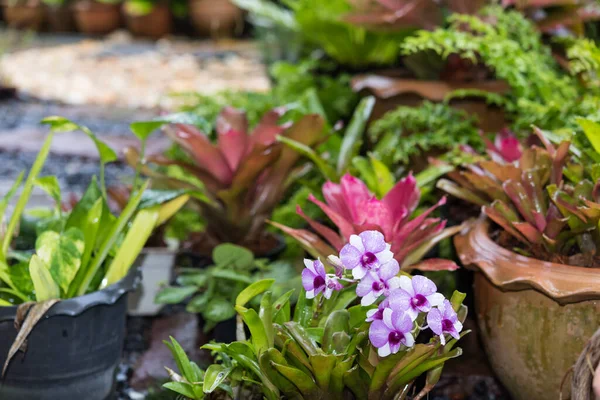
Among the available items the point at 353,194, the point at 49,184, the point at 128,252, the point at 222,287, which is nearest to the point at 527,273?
the point at 353,194

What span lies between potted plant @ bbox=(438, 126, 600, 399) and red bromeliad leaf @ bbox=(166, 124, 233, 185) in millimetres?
730

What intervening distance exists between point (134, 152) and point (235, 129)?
0.35 meters

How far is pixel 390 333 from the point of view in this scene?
116 centimetres

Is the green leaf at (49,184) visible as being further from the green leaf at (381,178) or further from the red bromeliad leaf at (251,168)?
the green leaf at (381,178)

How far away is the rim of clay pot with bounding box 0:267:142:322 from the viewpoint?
61.4 inches

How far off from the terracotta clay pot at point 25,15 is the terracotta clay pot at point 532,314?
10833 millimetres

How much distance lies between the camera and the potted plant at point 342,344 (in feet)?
3.82

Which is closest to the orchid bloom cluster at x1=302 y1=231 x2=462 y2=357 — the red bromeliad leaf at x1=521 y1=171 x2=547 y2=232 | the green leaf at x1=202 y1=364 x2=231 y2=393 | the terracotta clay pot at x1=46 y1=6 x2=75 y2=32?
the green leaf at x1=202 y1=364 x2=231 y2=393

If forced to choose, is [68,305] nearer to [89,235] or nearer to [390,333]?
[89,235]

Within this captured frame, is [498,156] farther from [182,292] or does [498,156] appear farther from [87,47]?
[87,47]

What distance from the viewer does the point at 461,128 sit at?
7.77 ft

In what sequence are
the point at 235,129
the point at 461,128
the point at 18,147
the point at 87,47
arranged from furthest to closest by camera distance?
the point at 87,47 < the point at 18,147 < the point at 461,128 < the point at 235,129

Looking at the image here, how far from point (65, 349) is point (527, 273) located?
106 centimetres

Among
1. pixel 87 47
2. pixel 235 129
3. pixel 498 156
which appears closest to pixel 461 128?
pixel 498 156
